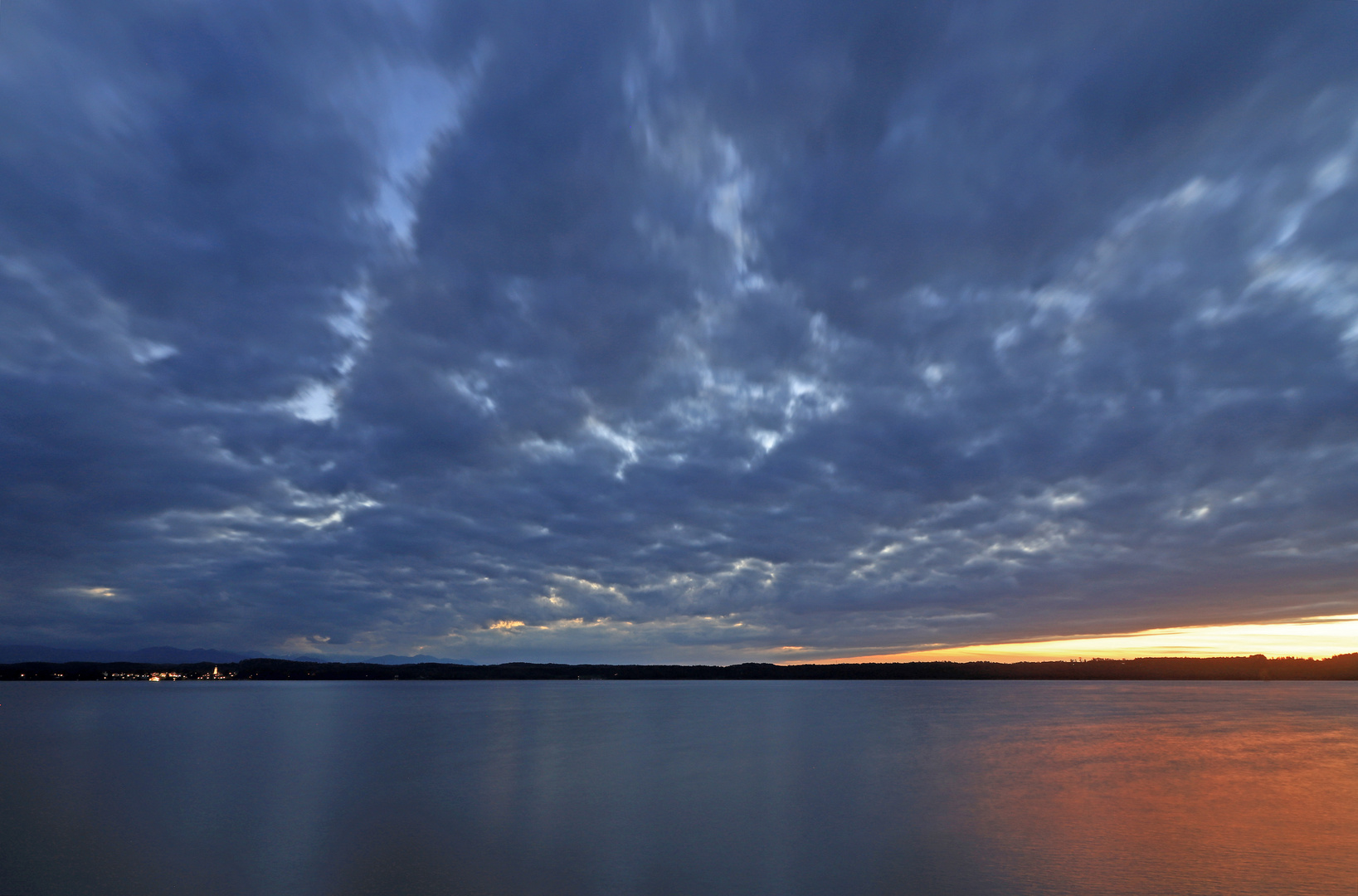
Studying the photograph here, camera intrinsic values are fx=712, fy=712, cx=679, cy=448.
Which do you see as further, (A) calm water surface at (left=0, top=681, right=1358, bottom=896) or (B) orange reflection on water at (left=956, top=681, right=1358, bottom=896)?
(B) orange reflection on water at (left=956, top=681, right=1358, bottom=896)

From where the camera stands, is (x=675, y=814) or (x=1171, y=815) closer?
(x=675, y=814)

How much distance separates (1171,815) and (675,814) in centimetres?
1501

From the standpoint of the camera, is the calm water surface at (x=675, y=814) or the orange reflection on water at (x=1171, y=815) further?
the orange reflection on water at (x=1171, y=815)

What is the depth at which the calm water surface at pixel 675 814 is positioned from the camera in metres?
14.7

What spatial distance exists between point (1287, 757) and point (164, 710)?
304ft

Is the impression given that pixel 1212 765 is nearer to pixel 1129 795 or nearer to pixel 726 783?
pixel 1129 795

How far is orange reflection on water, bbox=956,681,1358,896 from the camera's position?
15219 mm

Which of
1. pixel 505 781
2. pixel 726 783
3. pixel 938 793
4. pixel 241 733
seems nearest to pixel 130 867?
pixel 505 781

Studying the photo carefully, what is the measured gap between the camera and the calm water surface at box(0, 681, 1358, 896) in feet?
48.3

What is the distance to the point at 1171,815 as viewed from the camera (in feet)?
70.5

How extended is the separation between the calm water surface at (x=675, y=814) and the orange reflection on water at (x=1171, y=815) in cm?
12

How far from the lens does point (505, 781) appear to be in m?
26.4

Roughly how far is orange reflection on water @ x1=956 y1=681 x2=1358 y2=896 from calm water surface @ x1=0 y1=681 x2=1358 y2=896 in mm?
116

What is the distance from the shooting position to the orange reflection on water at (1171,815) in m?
15.2
